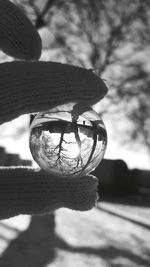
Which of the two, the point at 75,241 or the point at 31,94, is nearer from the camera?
the point at 31,94

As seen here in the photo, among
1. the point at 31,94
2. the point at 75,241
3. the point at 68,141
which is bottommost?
the point at 75,241

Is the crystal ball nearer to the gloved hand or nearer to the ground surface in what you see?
the gloved hand

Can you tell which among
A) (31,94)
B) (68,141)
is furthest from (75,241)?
(31,94)

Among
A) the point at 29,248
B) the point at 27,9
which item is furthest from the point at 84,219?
the point at 27,9

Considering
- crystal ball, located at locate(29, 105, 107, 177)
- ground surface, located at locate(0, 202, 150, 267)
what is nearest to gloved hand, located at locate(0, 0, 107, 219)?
crystal ball, located at locate(29, 105, 107, 177)

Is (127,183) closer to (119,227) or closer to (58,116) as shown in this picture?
(119,227)

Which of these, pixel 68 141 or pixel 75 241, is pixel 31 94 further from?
pixel 75 241

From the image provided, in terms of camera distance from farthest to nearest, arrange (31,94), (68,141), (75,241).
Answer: (75,241), (68,141), (31,94)
